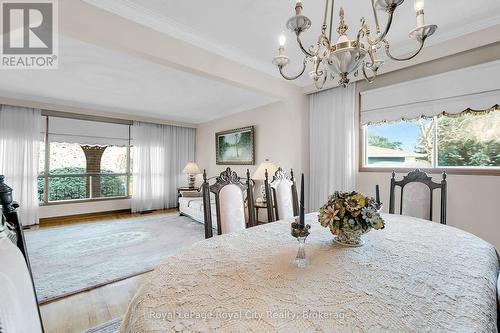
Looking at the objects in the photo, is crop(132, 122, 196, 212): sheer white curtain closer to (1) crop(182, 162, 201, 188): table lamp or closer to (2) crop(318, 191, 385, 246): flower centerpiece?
(1) crop(182, 162, 201, 188): table lamp

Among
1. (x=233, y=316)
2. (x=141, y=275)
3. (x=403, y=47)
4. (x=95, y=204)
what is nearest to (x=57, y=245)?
(x=141, y=275)

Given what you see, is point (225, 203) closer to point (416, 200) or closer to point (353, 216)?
point (353, 216)

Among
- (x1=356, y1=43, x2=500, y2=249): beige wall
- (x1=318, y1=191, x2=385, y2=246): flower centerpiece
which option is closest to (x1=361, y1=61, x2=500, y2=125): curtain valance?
(x1=356, y1=43, x2=500, y2=249): beige wall

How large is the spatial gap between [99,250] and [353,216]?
332 centimetres

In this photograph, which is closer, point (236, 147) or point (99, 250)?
point (99, 250)

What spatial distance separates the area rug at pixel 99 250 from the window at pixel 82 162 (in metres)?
1.19

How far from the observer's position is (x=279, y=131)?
4.25m

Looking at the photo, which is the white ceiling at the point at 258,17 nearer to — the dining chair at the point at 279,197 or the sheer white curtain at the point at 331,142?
the sheer white curtain at the point at 331,142

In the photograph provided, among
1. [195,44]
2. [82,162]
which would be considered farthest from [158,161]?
[195,44]

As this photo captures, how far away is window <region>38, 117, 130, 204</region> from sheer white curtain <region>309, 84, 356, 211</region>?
15.5ft

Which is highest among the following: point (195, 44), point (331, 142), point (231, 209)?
point (195, 44)

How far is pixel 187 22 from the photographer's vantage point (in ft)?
7.07

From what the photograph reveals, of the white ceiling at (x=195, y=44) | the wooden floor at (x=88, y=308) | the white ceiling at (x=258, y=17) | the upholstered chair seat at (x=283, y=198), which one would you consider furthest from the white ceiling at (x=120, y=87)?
the wooden floor at (x=88, y=308)

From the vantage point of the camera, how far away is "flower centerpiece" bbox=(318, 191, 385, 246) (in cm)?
128
